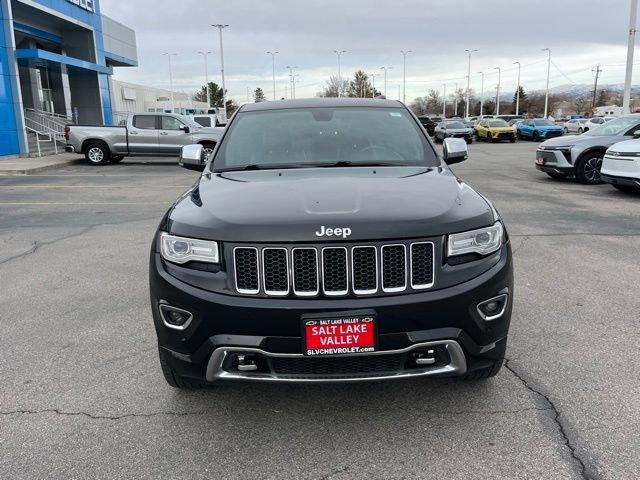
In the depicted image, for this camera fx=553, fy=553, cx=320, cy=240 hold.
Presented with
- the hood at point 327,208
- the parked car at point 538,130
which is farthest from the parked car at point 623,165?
the parked car at point 538,130

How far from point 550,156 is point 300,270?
12.2m

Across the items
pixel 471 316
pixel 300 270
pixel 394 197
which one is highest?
pixel 394 197

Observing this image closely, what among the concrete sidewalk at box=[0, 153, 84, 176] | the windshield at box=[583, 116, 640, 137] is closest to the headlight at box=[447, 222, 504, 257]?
the windshield at box=[583, 116, 640, 137]

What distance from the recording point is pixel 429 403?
3131 mm

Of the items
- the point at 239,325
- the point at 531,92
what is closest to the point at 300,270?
the point at 239,325

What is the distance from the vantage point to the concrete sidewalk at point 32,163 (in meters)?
16.9

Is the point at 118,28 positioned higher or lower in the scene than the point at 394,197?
higher

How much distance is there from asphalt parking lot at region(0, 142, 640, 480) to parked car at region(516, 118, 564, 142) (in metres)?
30.7

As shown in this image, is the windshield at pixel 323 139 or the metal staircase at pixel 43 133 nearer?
the windshield at pixel 323 139

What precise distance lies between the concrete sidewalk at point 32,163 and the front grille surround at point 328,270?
55.5ft

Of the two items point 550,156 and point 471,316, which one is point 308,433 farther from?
point 550,156

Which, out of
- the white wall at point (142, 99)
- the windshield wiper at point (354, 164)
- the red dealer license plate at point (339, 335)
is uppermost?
the white wall at point (142, 99)

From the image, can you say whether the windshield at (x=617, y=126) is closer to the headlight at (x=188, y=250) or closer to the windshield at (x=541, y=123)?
the headlight at (x=188, y=250)

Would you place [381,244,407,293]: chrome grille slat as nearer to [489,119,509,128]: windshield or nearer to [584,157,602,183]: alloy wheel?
[584,157,602,183]: alloy wheel
